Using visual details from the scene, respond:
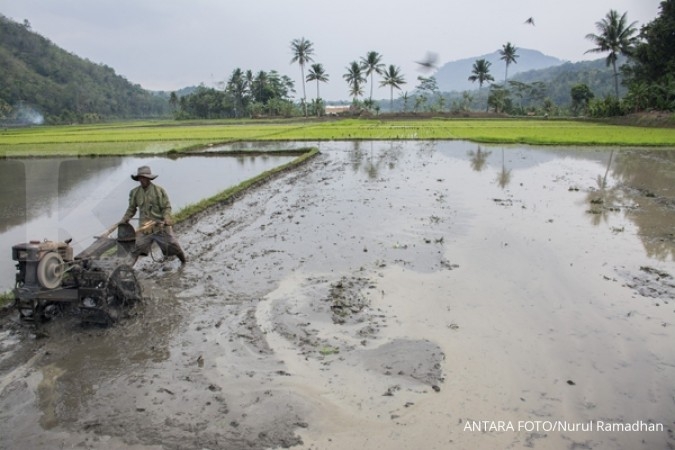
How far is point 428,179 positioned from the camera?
45.1 ft

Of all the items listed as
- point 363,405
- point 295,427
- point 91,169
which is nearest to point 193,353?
point 295,427

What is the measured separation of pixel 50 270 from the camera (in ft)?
13.8

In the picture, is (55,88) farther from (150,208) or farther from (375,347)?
(375,347)

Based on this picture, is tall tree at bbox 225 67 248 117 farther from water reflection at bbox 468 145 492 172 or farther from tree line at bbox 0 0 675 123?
water reflection at bbox 468 145 492 172

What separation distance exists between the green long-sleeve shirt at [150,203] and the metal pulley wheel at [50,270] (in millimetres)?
1675

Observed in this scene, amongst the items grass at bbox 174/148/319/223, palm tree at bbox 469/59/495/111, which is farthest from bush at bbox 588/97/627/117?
grass at bbox 174/148/319/223

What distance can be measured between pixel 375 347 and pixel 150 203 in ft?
11.6

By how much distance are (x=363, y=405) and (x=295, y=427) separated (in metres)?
0.53

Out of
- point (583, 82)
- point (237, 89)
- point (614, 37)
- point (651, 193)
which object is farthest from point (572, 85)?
point (651, 193)

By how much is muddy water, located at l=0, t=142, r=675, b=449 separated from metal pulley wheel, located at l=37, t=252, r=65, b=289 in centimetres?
59

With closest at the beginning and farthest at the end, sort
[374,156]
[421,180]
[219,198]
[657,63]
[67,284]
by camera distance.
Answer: [67,284], [219,198], [421,180], [374,156], [657,63]

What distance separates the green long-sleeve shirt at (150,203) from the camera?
19.5 ft

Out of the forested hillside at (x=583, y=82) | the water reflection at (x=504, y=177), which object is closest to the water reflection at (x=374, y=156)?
the water reflection at (x=504, y=177)

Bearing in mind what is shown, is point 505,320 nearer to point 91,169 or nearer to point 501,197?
point 501,197
